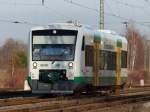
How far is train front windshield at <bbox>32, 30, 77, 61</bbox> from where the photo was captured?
26.7 m

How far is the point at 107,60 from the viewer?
102 ft

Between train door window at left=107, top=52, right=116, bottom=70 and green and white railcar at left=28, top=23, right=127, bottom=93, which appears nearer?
green and white railcar at left=28, top=23, right=127, bottom=93

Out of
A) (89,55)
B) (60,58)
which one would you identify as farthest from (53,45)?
(89,55)

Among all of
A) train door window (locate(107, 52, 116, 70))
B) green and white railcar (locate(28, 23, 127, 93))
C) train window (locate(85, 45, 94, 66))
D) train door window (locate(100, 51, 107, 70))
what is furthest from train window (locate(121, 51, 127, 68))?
green and white railcar (locate(28, 23, 127, 93))

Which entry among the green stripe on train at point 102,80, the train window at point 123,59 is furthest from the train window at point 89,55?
the train window at point 123,59

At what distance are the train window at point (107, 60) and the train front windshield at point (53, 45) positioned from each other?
11.8ft

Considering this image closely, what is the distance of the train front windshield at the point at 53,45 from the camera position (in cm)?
2672

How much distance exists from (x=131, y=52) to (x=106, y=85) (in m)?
67.3

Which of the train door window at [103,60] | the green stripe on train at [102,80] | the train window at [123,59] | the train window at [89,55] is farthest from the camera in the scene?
the train window at [123,59]

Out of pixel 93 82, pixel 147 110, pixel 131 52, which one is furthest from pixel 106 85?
pixel 131 52

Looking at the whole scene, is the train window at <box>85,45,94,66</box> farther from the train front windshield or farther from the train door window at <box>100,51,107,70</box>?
the train door window at <box>100,51,107,70</box>

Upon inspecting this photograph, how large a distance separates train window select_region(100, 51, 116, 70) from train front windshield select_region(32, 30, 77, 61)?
3598mm

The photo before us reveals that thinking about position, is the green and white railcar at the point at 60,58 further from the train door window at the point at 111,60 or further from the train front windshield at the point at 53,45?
the train door window at the point at 111,60

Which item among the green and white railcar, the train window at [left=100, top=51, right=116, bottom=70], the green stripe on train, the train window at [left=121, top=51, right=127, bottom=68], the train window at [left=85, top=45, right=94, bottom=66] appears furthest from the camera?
the train window at [left=121, top=51, right=127, bottom=68]
